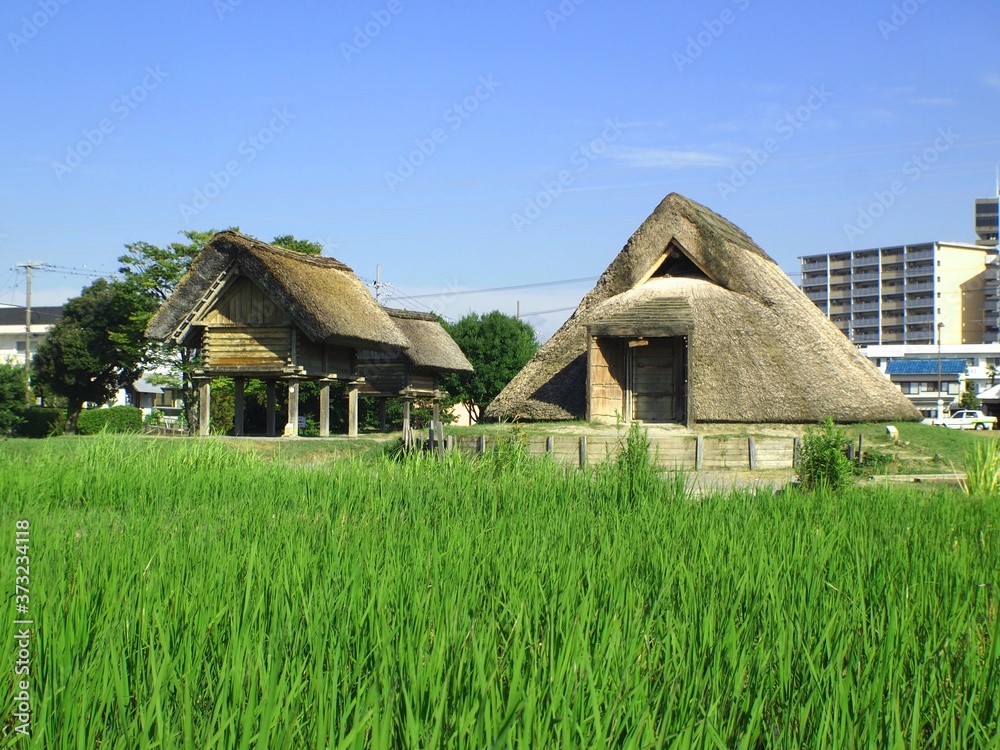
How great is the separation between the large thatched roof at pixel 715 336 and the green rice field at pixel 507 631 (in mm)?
11190

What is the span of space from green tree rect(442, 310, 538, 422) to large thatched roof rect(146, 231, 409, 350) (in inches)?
615

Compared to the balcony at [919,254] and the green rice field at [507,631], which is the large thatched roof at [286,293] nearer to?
the green rice field at [507,631]

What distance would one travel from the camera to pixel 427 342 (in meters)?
30.2

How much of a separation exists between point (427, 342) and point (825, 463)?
21.5 m

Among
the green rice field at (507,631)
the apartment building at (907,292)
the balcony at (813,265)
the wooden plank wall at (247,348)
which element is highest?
the balcony at (813,265)

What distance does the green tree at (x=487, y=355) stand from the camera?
38312 millimetres

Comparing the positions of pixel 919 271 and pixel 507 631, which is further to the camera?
pixel 919 271

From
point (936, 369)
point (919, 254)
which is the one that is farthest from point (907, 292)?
point (936, 369)

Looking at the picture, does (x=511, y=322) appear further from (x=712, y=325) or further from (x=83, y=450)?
(x=83, y=450)

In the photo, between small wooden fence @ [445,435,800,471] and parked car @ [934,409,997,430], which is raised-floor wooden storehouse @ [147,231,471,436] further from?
parked car @ [934,409,997,430]

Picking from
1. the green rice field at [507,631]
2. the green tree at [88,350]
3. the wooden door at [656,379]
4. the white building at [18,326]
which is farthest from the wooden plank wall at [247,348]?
the white building at [18,326]

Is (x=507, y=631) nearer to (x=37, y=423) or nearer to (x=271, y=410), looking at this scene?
(x=271, y=410)

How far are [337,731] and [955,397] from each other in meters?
77.0

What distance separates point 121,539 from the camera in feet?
15.4
